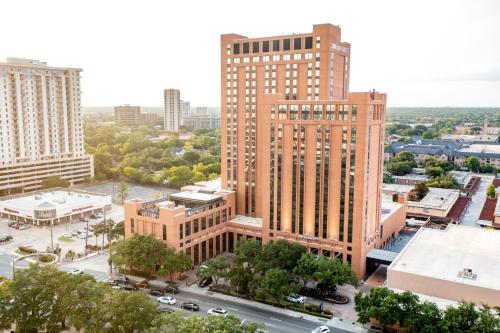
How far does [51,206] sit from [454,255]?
9186 cm

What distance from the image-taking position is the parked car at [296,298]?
64.8 m

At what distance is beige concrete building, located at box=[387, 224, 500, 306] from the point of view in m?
56.9

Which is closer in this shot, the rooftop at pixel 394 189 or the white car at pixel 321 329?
the white car at pixel 321 329

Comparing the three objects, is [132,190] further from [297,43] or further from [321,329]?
[321,329]

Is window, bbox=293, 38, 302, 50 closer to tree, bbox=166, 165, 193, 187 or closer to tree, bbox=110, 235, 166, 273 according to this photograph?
tree, bbox=110, 235, 166, 273

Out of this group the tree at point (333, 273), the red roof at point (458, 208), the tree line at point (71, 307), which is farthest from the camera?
the red roof at point (458, 208)

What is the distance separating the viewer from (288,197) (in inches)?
3157

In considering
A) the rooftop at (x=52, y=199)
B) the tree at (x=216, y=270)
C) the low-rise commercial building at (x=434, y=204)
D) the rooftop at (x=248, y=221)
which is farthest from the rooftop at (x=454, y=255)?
the rooftop at (x=52, y=199)

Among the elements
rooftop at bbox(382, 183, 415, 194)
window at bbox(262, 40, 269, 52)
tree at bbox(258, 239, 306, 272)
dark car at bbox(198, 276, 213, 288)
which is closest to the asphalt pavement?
dark car at bbox(198, 276, 213, 288)

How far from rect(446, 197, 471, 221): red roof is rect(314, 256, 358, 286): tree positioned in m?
56.7

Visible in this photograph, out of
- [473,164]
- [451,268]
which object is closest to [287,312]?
[451,268]

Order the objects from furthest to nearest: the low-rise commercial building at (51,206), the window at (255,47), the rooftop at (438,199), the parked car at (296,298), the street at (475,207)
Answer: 1. the street at (475,207)
2. the rooftop at (438,199)
3. the low-rise commercial building at (51,206)
4. the window at (255,47)
5. the parked car at (296,298)

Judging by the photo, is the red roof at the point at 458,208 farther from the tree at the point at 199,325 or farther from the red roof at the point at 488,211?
the tree at the point at 199,325

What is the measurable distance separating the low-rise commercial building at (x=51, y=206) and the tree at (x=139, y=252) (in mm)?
42209
